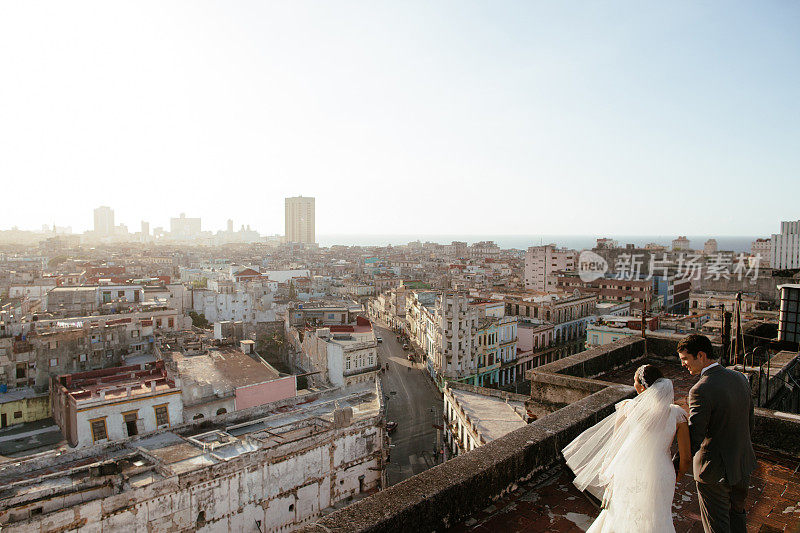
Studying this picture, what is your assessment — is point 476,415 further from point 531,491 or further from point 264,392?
point 531,491

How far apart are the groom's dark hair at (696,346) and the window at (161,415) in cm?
2188

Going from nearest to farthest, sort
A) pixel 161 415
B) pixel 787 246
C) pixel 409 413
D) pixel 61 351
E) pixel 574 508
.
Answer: pixel 574 508, pixel 161 415, pixel 61 351, pixel 409 413, pixel 787 246

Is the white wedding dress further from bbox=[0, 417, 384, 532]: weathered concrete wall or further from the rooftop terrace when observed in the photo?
bbox=[0, 417, 384, 532]: weathered concrete wall

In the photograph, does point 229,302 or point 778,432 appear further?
point 229,302

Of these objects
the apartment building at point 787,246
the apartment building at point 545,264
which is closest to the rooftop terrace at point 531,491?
the apartment building at point 545,264

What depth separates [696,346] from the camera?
388 centimetres

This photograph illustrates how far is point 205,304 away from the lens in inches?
2024

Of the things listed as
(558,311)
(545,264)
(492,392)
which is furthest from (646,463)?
(545,264)

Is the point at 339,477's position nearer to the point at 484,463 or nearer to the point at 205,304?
the point at 484,463

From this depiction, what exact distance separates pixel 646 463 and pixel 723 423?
60 cm

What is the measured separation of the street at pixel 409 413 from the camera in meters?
24.2

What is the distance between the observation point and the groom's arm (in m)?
3.67

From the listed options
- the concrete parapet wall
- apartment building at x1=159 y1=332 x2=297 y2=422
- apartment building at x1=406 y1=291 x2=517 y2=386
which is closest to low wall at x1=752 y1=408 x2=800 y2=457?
the concrete parapet wall

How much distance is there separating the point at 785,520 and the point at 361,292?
250ft
